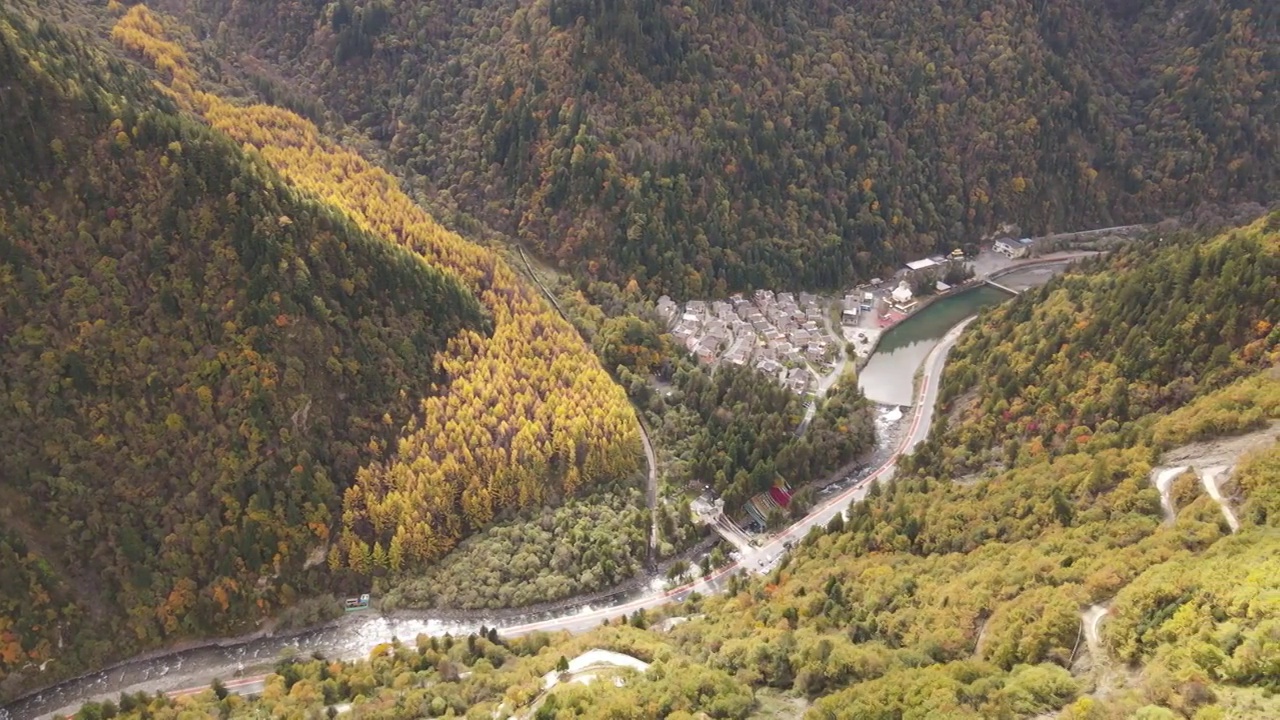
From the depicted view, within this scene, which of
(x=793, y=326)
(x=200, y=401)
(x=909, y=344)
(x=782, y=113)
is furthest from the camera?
(x=782, y=113)

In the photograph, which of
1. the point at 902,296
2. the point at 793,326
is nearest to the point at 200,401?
the point at 793,326

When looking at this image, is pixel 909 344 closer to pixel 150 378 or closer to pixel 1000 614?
pixel 1000 614

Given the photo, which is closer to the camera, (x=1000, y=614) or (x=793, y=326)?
(x=1000, y=614)

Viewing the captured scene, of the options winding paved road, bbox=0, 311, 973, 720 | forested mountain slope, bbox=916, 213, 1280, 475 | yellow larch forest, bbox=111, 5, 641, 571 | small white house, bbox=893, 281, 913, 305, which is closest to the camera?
winding paved road, bbox=0, 311, 973, 720

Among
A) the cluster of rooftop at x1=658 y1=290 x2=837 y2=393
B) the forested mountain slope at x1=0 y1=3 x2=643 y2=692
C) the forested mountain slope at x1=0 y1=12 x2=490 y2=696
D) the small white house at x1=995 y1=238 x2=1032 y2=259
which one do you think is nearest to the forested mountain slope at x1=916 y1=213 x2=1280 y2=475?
the cluster of rooftop at x1=658 y1=290 x2=837 y2=393

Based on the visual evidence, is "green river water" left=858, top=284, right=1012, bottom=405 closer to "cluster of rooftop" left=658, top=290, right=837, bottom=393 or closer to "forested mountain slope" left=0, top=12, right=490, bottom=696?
"cluster of rooftop" left=658, top=290, right=837, bottom=393

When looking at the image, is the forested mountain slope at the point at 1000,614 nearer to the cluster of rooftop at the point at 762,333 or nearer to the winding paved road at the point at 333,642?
the winding paved road at the point at 333,642
